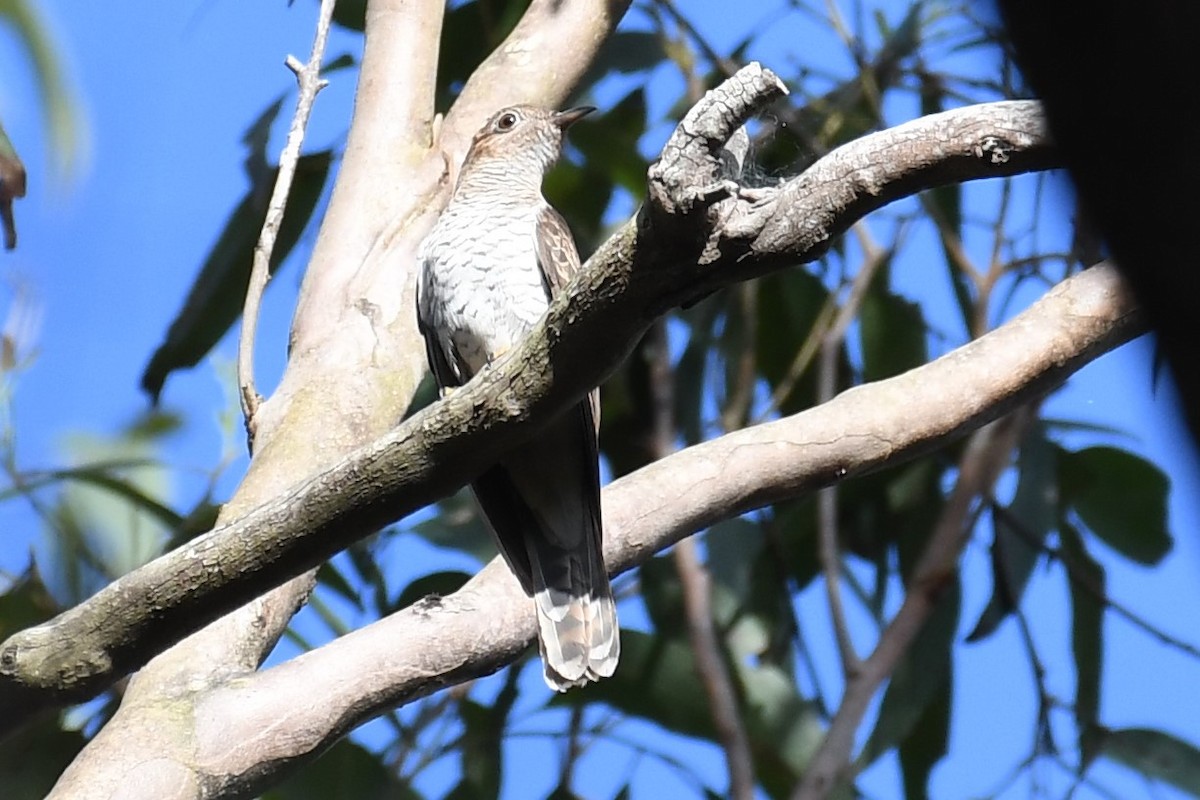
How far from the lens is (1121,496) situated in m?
3.92

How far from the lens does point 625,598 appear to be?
434 centimetres

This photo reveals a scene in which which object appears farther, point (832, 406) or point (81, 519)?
point (81, 519)

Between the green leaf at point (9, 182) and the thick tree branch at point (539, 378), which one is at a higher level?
the green leaf at point (9, 182)

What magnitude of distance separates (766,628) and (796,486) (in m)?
1.66

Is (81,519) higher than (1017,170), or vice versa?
(81,519)

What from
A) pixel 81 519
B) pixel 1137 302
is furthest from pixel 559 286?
pixel 1137 302

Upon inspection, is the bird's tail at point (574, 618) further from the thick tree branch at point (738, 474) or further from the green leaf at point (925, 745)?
the green leaf at point (925, 745)

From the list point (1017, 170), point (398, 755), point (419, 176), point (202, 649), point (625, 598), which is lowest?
point (1017, 170)

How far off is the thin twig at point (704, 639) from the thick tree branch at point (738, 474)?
0.33 m

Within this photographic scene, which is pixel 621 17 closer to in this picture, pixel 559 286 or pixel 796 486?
pixel 559 286

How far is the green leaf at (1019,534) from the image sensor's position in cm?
354

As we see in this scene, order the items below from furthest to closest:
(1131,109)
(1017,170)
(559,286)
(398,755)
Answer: (398,755) → (559,286) → (1017,170) → (1131,109)

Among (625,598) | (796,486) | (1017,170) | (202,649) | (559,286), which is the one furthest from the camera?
(625,598)

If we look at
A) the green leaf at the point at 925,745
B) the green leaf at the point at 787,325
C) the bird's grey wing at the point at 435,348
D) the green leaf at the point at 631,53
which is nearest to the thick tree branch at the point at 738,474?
the bird's grey wing at the point at 435,348
